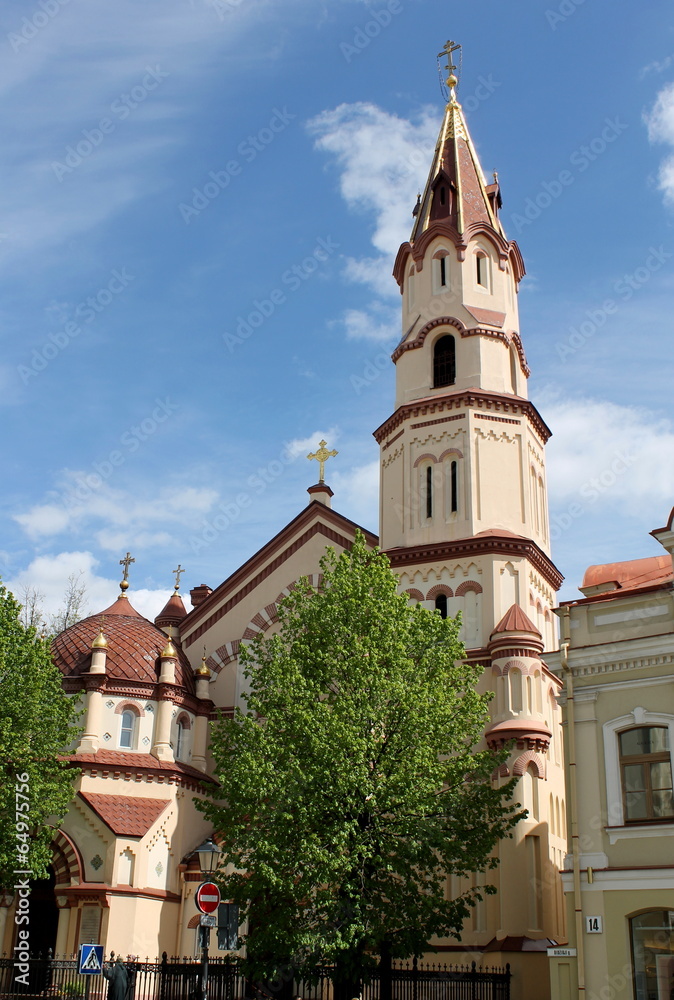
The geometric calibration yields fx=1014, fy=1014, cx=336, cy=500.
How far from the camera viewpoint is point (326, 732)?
2253cm

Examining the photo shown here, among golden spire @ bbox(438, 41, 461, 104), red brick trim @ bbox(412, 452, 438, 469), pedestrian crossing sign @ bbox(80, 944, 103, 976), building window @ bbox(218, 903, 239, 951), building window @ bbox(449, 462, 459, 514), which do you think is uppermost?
golden spire @ bbox(438, 41, 461, 104)

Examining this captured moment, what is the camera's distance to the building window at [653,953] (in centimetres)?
1884

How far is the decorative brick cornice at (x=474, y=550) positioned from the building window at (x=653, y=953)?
1399cm

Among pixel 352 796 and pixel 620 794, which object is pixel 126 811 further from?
pixel 620 794

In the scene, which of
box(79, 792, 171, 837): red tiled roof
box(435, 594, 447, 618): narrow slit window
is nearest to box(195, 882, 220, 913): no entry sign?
box(79, 792, 171, 837): red tiled roof

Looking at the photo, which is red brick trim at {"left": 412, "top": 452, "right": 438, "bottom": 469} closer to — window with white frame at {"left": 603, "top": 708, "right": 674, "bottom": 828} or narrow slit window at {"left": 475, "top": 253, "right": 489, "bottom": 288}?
narrow slit window at {"left": 475, "top": 253, "right": 489, "bottom": 288}

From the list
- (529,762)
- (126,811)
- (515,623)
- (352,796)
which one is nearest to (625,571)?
(515,623)

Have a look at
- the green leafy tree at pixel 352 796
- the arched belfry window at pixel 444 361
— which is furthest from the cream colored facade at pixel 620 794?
the arched belfry window at pixel 444 361

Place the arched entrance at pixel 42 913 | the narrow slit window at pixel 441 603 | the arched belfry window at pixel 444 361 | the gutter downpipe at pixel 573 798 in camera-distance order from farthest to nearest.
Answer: the arched belfry window at pixel 444 361 < the narrow slit window at pixel 441 603 < the arched entrance at pixel 42 913 < the gutter downpipe at pixel 573 798

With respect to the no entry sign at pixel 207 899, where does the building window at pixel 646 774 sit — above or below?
above

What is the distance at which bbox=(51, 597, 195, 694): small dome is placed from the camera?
33250mm

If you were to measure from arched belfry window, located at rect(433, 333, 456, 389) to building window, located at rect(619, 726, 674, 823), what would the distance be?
1766 centimetres

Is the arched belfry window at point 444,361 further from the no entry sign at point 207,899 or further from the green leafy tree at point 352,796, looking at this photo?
the no entry sign at point 207,899

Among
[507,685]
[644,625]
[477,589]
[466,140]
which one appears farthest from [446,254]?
[644,625]
